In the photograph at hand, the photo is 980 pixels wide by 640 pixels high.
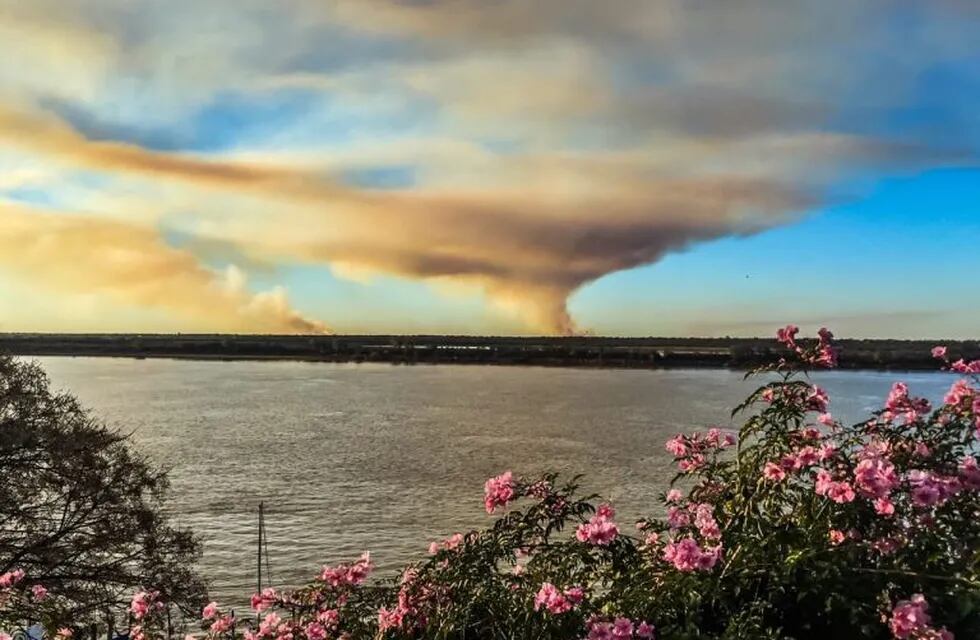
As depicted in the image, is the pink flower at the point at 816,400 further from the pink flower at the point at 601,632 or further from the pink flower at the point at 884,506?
the pink flower at the point at 601,632

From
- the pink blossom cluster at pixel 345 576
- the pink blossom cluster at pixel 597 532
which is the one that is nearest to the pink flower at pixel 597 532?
the pink blossom cluster at pixel 597 532

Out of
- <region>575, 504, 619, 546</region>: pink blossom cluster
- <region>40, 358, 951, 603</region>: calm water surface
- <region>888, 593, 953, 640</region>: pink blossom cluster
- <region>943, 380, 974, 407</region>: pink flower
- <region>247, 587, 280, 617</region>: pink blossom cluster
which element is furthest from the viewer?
<region>40, 358, 951, 603</region>: calm water surface

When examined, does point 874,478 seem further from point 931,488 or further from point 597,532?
point 597,532

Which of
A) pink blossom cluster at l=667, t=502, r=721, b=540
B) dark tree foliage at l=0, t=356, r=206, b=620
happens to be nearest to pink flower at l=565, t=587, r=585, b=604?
pink blossom cluster at l=667, t=502, r=721, b=540

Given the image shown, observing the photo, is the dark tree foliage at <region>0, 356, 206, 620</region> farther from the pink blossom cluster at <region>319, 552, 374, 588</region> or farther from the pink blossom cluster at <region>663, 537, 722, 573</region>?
the pink blossom cluster at <region>663, 537, 722, 573</region>

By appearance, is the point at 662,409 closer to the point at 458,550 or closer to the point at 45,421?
the point at 45,421

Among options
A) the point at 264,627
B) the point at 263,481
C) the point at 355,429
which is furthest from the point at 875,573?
the point at 355,429
